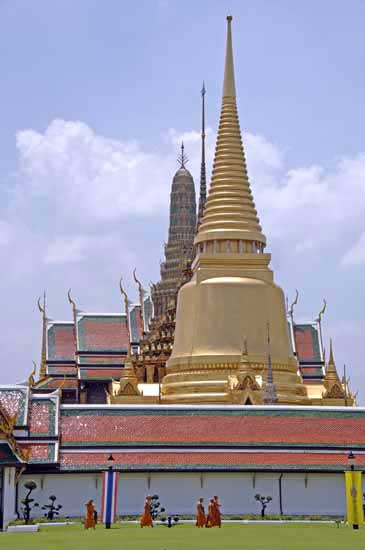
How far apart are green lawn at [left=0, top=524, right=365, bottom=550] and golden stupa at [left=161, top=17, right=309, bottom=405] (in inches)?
582

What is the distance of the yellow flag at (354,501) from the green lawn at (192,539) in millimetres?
Result: 1282

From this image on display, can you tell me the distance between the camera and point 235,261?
39062 mm

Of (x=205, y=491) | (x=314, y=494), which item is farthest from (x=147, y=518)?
(x=314, y=494)

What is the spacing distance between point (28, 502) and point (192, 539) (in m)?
7.57

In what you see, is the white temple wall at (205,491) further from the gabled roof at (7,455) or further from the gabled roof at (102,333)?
the gabled roof at (102,333)

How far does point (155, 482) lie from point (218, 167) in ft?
53.2

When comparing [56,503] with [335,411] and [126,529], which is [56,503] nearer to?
[126,529]

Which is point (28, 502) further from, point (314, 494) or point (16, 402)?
point (314, 494)

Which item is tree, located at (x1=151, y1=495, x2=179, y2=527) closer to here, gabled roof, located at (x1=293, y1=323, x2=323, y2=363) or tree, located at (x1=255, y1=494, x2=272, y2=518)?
tree, located at (x1=255, y1=494, x2=272, y2=518)

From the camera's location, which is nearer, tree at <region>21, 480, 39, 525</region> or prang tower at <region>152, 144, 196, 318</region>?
tree at <region>21, 480, 39, 525</region>

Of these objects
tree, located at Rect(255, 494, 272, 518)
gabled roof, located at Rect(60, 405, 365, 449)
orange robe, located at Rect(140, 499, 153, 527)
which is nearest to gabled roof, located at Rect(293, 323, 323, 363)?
gabled roof, located at Rect(60, 405, 365, 449)

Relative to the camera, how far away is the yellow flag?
22812 mm

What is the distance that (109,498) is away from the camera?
2319 cm

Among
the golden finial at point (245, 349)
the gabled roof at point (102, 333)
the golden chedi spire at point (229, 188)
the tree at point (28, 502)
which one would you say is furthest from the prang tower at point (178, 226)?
the tree at point (28, 502)
